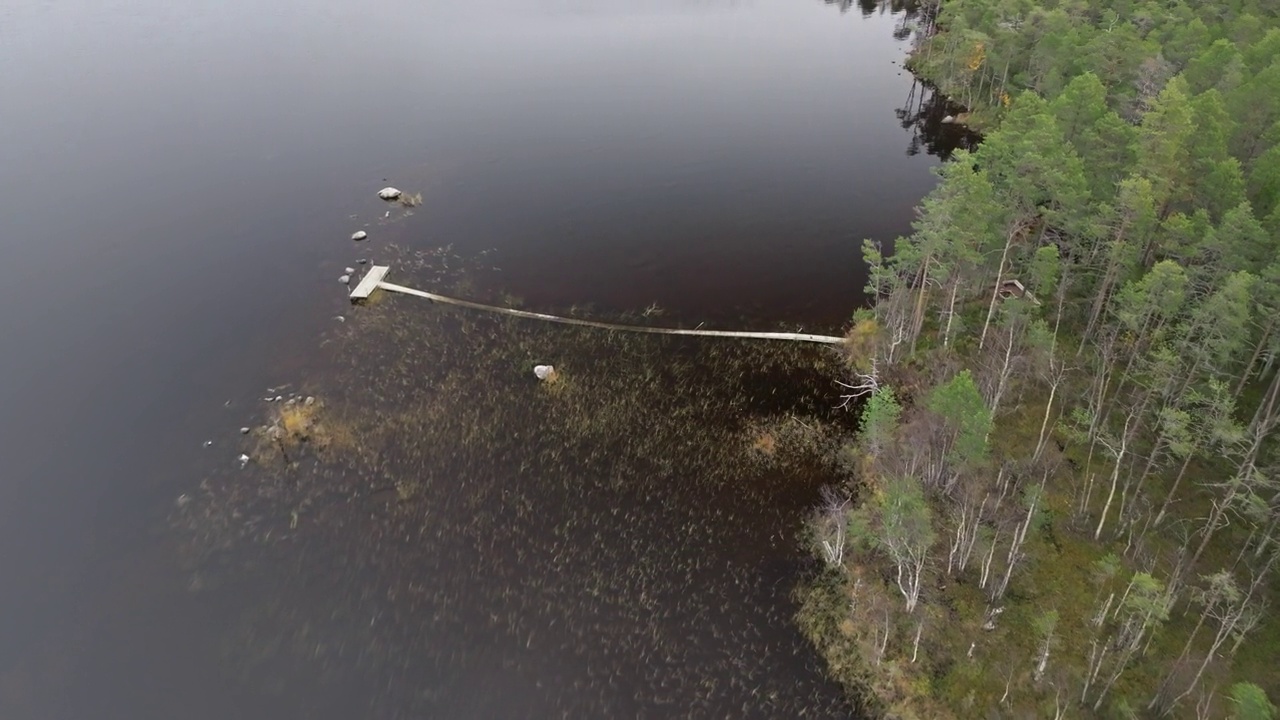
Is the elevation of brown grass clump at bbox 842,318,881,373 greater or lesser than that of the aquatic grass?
greater

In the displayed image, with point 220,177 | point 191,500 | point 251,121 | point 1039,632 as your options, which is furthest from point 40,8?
point 1039,632

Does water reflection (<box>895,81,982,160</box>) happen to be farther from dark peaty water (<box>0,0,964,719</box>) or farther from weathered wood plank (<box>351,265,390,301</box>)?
weathered wood plank (<box>351,265,390,301</box>)

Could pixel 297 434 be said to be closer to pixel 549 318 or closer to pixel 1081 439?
pixel 549 318

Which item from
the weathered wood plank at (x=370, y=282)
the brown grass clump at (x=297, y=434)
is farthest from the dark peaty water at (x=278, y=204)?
the brown grass clump at (x=297, y=434)

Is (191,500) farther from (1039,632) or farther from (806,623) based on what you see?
(1039,632)

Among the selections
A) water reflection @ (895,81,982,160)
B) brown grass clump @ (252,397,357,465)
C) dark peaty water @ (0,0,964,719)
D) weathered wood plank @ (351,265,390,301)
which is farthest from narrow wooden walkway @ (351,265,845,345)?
water reflection @ (895,81,982,160)

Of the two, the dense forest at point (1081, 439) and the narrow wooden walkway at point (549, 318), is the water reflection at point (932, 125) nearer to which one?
the dense forest at point (1081, 439)

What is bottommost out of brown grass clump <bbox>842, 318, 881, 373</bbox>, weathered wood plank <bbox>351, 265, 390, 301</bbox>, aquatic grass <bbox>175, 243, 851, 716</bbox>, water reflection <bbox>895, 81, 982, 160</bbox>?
aquatic grass <bbox>175, 243, 851, 716</bbox>
